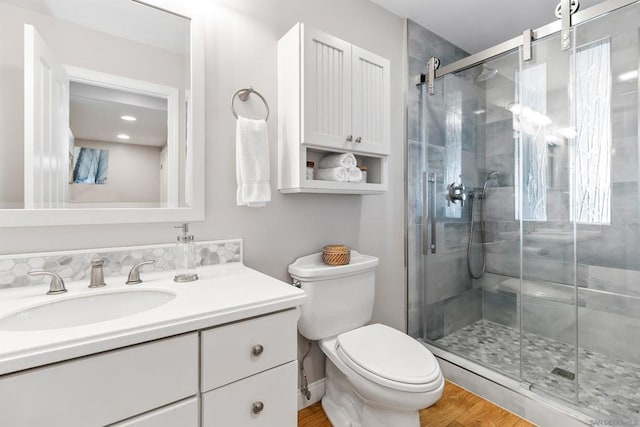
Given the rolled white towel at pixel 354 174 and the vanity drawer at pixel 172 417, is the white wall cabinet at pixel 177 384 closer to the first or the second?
the vanity drawer at pixel 172 417

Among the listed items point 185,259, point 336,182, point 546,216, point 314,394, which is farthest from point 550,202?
point 185,259

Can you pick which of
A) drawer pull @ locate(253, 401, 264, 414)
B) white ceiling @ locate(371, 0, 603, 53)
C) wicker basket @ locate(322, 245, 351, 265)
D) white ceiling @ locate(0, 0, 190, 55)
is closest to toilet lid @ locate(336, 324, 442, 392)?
wicker basket @ locate(322, 245, 351, 265)

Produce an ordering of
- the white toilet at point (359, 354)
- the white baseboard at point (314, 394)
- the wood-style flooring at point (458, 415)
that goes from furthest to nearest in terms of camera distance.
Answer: the white baseboard at point (314, 394)
the wood-style flooring at point (458, 415)
the white toilet at point (359, 354)

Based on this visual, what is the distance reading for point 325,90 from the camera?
4.77 ft

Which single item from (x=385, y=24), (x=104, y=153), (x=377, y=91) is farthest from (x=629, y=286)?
(x=104, y=153)

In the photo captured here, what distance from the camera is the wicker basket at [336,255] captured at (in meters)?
1.56

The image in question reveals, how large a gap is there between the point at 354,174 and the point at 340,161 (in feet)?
0.33

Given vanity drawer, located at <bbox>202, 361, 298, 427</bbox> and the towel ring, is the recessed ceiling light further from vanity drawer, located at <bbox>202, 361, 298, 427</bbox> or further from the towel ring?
vanity drawer, located at <bbox>202, 361, 298, 427</bbox>

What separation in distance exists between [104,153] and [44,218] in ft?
0.95

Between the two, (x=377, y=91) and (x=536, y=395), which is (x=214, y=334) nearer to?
(x=377, y=91)

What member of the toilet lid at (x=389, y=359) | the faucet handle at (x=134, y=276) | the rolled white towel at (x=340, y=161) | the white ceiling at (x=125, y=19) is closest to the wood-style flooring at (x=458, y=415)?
the toilet lid at (x=389, y=359)

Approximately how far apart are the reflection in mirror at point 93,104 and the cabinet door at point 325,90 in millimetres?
504

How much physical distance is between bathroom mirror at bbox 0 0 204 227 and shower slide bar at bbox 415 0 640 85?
1.56 metres

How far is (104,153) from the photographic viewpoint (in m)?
1.14
